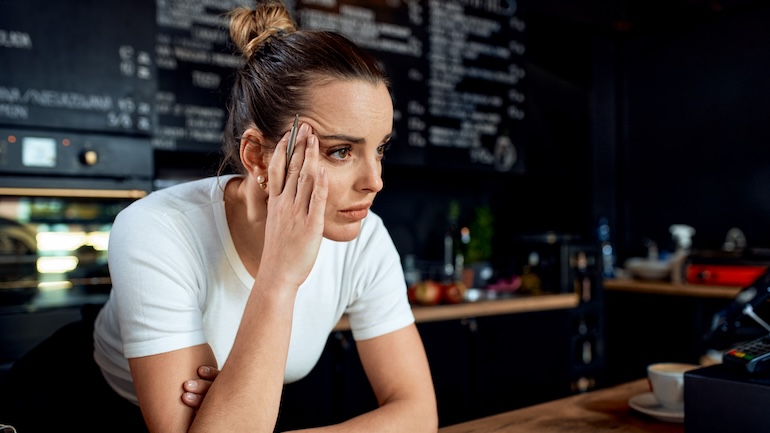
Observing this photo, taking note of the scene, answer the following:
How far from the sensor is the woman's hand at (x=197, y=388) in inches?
38.2

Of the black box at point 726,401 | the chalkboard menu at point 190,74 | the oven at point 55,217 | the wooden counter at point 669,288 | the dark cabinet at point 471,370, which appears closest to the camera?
the black box at point 726,401

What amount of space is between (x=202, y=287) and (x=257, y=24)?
1.73 feet

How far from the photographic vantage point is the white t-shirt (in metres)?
1.04

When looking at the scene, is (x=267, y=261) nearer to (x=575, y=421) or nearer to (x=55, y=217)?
(x=575, y=421)

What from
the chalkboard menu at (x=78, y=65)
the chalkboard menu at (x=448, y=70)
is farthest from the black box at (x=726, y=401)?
the chalkboard menu at (x=448, y=70)

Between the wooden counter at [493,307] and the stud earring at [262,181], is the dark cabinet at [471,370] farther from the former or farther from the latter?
the stud earring at [262,181]

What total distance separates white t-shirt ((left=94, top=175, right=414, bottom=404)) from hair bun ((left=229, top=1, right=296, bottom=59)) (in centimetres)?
28

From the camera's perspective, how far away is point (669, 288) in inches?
136

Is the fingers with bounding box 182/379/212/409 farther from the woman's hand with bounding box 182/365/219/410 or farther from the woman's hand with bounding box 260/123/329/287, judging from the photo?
the woman's hand with bounding box 260/123/329/287

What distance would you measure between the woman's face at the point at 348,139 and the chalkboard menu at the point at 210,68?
494 millimetres

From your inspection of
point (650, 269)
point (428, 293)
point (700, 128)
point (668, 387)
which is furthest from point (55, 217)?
point (700, 128)

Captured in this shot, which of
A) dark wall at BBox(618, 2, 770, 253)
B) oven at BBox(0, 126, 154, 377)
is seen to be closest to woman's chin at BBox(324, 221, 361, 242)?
oven at BBox(0, 126, 154, 377)

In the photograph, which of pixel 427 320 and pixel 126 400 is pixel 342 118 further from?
pixel 427 320

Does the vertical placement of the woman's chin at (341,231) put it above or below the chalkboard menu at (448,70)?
below
